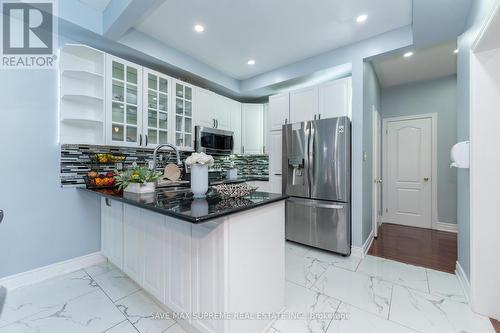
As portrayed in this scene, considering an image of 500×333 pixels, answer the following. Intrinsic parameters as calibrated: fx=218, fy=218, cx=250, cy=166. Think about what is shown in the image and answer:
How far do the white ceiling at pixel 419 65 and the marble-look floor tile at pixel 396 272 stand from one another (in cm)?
254

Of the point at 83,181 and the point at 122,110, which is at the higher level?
the point at 122,110

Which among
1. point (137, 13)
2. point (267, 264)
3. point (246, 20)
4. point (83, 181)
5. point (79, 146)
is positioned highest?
point (246, 20)

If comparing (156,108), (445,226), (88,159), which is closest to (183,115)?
(156,108)

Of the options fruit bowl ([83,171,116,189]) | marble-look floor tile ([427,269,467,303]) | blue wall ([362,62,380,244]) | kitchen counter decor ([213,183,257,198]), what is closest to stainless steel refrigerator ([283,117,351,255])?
blue wall ([362,62,380,244])

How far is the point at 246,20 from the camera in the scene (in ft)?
7.70

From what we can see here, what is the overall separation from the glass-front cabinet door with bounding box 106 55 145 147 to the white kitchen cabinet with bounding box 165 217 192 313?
1487mm

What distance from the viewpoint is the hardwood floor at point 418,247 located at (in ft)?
8.66

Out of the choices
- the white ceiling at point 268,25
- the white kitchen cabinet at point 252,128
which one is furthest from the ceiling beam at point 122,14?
the white kitchen cabinet at point 252,128

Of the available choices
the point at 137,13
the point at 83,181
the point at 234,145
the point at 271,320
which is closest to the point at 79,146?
the point at 83,181

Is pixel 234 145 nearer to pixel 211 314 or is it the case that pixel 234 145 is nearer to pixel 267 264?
pixel 267 264

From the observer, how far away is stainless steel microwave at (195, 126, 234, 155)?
3314 millimetres

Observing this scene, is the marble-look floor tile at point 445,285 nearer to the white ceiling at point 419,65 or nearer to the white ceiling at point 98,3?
the white ceiling at point 419,65

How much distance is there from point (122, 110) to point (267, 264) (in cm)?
231

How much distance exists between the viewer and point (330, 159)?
2.79 m
